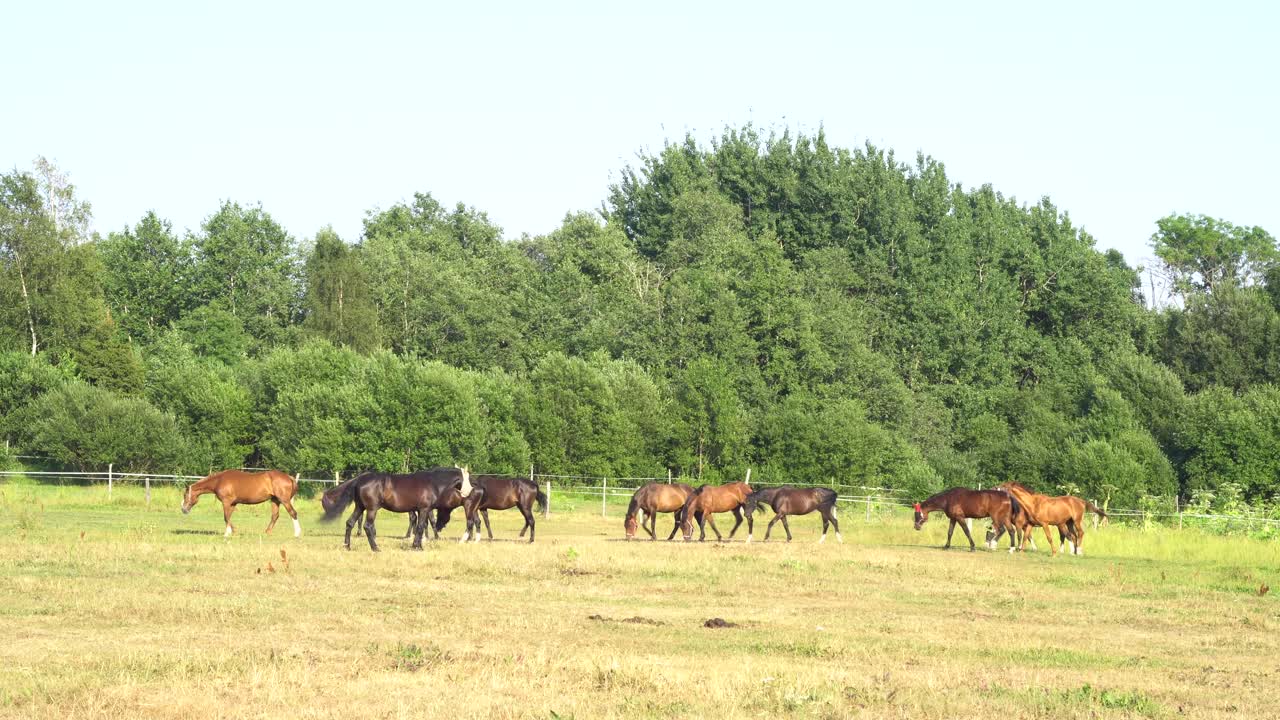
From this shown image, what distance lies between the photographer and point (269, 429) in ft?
225

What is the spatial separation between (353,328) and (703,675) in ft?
243

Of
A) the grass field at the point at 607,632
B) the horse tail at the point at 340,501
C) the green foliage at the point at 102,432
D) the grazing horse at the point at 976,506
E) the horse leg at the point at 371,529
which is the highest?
the green foliage at the point at 102,432

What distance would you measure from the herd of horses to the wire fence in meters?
7.82

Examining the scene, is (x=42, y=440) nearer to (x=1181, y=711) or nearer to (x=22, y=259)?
(x=22, y=259)

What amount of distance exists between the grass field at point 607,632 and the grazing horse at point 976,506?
10.7 ft

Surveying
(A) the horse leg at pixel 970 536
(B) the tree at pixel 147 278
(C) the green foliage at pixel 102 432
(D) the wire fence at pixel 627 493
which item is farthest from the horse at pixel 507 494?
(B) the tree at pixel 147 278

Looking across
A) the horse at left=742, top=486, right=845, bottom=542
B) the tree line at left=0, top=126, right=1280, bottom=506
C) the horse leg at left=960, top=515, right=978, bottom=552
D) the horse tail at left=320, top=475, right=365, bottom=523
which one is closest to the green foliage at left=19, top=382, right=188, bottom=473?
the tree line at left=0, top=126, right=1280, bottom=506

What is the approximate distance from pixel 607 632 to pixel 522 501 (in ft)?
53.5

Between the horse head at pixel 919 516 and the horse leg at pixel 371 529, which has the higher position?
the horse head at pixel 919 516

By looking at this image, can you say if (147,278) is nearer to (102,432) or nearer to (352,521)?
(102,432)

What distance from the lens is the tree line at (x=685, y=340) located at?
66.2 m

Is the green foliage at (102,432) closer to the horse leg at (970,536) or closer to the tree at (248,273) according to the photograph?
the tree at (248,273)

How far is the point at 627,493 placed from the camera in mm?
58594

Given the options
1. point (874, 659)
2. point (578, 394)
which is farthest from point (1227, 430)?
point (874, 659)
